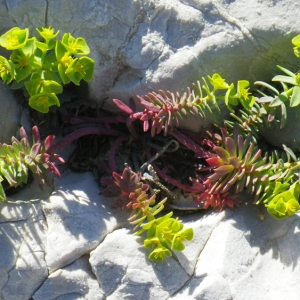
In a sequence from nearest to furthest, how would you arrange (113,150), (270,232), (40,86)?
(40,86)
(270,232)
(113,150)

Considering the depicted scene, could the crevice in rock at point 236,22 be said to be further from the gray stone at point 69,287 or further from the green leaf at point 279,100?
the gray stone at point 69,287

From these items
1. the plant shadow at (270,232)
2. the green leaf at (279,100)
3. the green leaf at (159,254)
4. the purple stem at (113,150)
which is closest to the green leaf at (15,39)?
the purple stem at (113,150)

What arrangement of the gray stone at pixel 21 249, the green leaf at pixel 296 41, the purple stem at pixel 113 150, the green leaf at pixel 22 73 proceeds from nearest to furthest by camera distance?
the gray stone at pixel 21 249 → the green leaf at pixel 22 73 → the green leaf at pixel 296 41 → the purple stem at pixel 113 150

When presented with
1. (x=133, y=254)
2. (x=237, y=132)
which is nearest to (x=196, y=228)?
(x=133, y=254)

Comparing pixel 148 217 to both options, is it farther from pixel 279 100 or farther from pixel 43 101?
pixel 279 100

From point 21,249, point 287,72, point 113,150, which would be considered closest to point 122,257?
point 21,249

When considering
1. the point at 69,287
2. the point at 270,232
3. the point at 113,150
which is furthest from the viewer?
the point at 113,150
